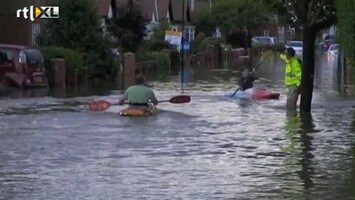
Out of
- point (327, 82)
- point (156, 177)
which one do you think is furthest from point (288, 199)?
point (327, 82)

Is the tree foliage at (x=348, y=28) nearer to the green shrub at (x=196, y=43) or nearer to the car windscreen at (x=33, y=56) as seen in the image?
the car windscreen at (x=33, y=56)

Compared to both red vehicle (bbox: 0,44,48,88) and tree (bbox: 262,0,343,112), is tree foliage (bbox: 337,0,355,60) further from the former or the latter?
red vehicle (bbox: 0,44,48,88)

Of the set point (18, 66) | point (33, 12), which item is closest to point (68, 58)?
point (18, 66)

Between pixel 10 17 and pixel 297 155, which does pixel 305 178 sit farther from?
pixel 10 17

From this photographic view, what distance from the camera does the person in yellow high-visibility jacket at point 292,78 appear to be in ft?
84.4

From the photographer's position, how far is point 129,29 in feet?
210

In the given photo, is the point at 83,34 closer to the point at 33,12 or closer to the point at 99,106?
the point at 33,12

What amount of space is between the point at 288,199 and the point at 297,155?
14.9 ft

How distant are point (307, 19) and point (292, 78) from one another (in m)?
1.63

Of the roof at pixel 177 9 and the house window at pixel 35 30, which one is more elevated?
the roof at pixel 177 9

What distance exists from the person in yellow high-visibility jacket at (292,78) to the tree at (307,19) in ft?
0.69

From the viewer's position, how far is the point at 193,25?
3868 inches

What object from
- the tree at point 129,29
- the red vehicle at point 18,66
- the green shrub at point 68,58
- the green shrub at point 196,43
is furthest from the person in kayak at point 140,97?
the green shrub at point 196,43

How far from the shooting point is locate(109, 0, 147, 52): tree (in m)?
63.2
